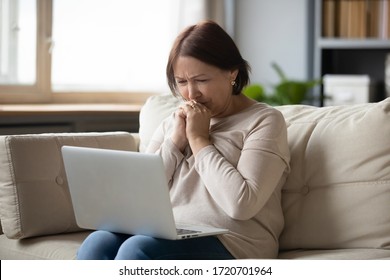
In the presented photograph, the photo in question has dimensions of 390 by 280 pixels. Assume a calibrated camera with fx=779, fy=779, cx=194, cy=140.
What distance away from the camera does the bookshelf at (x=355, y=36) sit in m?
4.16

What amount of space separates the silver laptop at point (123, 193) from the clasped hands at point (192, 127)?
0.75 ft

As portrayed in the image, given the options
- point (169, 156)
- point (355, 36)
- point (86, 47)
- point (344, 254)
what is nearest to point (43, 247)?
point (169, 156)

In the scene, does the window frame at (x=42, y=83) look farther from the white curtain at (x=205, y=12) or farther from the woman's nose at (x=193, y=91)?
the woman's nose at (x=193, y=91)

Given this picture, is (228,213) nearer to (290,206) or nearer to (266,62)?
(290,206)

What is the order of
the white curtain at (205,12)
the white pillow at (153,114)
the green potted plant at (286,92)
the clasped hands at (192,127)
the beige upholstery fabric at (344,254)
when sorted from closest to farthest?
the beige upholstery fabric at (344,254)
the clasped hands at (192,127)
the white pillow at (153,114)
the green potted plant at (286,92)
the white curtain at (205,12)

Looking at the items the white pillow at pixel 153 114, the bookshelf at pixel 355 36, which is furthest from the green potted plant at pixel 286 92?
the white pillow at pixel 153 114

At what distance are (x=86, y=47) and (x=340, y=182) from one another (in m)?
2.28

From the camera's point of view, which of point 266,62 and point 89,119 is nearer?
point 89,119

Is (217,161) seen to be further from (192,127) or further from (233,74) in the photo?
(233,74)

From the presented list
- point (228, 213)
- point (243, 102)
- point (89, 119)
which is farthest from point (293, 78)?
point (228, 213)

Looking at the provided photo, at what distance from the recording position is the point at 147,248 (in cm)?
164

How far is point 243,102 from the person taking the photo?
6.52 ft

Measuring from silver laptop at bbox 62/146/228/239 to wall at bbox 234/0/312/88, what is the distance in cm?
278
